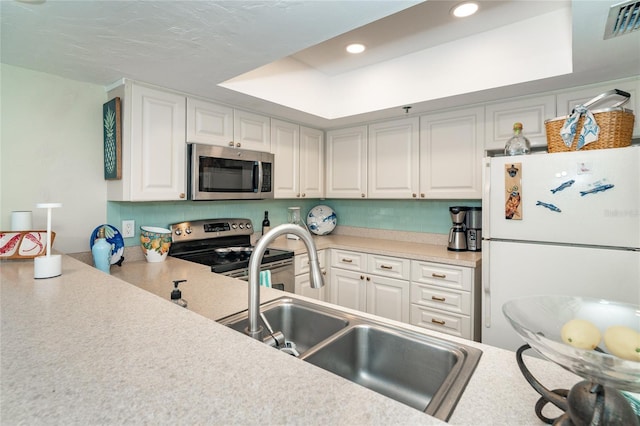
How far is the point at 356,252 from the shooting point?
109 inches

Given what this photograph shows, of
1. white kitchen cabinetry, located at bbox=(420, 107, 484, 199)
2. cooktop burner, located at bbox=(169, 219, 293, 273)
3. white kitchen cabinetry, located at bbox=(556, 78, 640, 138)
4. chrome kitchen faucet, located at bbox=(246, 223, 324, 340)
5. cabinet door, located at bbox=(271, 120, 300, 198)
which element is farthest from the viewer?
cabinet door, located at bbox=(271, 120, 300, 198)

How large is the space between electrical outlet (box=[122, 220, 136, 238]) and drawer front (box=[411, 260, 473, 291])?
2052 millimetres

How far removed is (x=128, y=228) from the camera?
2.19 metres

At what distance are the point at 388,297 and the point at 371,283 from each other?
0.59 feet

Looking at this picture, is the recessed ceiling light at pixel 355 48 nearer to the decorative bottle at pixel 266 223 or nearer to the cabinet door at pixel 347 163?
the cabinet door at pixel 347 163

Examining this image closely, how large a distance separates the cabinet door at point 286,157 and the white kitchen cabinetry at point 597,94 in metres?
2.04

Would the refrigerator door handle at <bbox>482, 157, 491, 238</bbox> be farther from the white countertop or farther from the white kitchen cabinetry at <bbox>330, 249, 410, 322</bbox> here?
the white countertop

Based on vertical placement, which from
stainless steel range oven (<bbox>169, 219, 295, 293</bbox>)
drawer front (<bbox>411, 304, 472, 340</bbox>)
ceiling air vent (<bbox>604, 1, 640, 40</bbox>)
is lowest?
drawer front (<bbox>411, 304, 472, 340</bbox>)

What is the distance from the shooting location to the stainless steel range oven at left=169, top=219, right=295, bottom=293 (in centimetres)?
223

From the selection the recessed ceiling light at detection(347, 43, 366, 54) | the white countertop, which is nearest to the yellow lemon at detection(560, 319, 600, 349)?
the white countertop

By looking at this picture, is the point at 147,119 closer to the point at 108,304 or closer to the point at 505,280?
the point at 108,304

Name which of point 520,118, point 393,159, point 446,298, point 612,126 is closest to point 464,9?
point 520,118

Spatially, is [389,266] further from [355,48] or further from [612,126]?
[355,48]

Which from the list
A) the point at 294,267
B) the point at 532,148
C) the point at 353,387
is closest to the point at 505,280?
the point at 532,148
